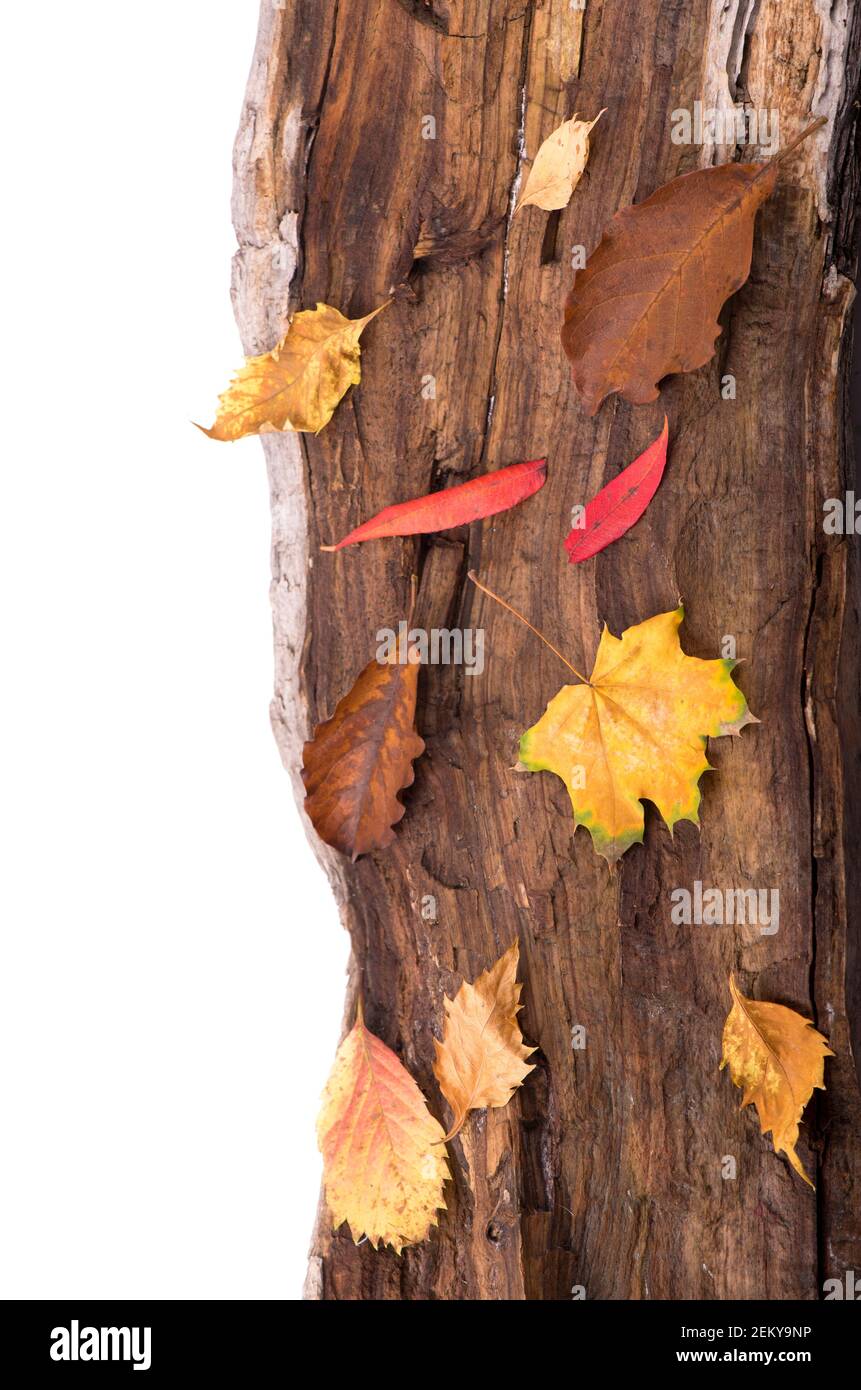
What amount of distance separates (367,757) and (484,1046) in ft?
1.29

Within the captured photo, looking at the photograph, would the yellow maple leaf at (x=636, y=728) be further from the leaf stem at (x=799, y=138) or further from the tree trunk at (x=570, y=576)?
the leaf stem at (x=799, y=138)

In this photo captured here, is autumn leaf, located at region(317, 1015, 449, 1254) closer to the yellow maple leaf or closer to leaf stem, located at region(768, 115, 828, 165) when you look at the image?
the yellow maple leaf

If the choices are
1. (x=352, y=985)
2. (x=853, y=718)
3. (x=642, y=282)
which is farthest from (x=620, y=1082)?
(x=642, y=282)

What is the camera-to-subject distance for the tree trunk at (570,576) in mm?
1330

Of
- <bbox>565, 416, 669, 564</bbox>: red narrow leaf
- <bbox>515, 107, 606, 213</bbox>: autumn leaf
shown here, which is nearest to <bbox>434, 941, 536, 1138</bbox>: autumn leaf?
<bbox>565, 416, 669, 564</bbox>: red narrow leaf

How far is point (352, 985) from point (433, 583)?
0.55 m

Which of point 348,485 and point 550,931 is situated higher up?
point 348,485

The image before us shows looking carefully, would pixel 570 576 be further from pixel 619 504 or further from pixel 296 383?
pixel 296 383

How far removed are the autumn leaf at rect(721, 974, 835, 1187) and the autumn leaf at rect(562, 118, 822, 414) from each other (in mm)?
755

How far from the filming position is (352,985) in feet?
4.87

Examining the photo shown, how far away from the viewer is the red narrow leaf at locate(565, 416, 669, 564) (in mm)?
1342

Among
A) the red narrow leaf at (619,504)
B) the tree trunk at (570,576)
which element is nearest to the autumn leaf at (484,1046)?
the tree trunk at (570,576)

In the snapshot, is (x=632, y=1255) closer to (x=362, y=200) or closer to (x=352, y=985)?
(x=352, y=985)

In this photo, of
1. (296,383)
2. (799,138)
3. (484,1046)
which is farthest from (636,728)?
(799,138)
